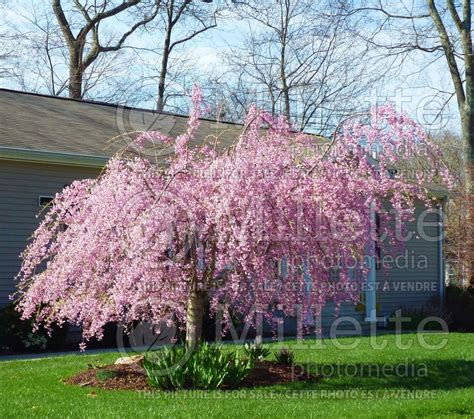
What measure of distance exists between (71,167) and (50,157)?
0.91m

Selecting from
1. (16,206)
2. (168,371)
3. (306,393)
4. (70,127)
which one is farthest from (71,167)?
(306,393)

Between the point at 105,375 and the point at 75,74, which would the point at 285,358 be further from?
the point at 75,74

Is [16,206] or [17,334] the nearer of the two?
[17,334]

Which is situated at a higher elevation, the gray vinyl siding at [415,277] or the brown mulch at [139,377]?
the gray vinyl siding at [415,277]

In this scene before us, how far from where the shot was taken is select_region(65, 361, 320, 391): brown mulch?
9836mm

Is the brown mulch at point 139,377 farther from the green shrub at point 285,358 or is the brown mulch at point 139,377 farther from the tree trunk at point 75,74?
the tree trunk at point 75,74

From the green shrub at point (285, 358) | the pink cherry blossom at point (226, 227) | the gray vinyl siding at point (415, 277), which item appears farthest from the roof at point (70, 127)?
the gray vinyl siding at point (415, 277)

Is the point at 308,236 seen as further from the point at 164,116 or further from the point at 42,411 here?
the point at 164,116

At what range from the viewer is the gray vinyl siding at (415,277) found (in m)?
21.9

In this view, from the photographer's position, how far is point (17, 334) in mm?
13992

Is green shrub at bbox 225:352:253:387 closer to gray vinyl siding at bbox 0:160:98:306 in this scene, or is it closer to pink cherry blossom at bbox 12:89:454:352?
pink cherry blossom at bbox 12:89:454:352

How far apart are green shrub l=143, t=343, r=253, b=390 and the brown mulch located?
217 millimetres

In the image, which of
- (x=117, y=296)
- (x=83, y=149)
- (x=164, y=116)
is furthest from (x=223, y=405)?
(x=164, y=116)

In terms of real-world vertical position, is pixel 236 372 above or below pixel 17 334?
below
